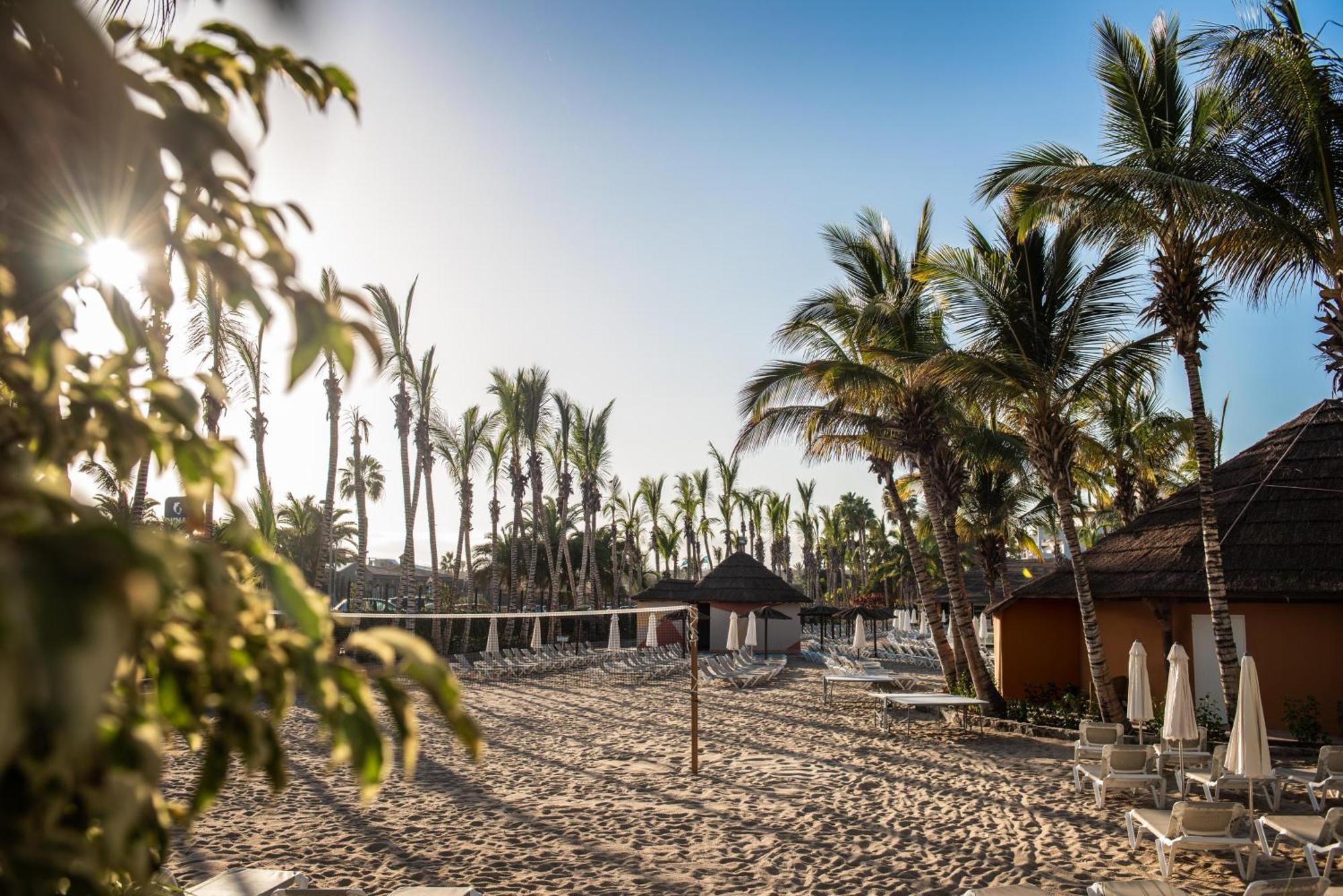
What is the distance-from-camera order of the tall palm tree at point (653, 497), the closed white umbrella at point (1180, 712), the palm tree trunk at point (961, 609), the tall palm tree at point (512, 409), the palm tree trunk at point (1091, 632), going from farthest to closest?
the tall palm tree at point (653, 497) < the tall palm tree at point (512, 409) < the palm tree trunk at point (961, 609) < the palm tree trunk at point (1091, 632) < the closed white umbrella at point (1180, 712)

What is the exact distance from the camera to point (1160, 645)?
15.7m

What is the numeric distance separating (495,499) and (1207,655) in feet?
104

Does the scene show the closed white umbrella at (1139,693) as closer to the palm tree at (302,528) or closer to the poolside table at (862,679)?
the poolside table at (862,679)

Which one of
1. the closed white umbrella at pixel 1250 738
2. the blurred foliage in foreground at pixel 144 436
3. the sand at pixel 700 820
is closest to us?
the blurred foliage in foreground at pixel 144 436

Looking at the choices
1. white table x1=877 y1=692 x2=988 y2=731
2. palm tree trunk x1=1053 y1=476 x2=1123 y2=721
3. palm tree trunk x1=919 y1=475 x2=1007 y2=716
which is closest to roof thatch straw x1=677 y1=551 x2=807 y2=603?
palm tree trunk x1=919 y1=475 x2=1007 y2=716

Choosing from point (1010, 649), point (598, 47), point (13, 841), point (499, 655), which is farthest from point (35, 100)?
point (499, 655)

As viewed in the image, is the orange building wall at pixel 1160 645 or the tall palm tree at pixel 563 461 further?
the tall palm tree at pixel 563 461

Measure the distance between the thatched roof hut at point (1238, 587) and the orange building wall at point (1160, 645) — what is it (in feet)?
0.06

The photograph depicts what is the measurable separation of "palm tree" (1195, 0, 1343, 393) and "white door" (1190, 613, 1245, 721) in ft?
18.5

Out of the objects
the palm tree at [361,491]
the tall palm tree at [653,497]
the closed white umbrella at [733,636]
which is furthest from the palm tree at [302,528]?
the closed white umbrella at [733,636]

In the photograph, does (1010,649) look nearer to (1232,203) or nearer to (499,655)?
(1232,203)

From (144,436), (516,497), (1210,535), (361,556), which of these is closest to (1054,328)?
(1210,535)

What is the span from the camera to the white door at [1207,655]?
14.8 meters

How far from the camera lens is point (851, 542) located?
80.3 metres
